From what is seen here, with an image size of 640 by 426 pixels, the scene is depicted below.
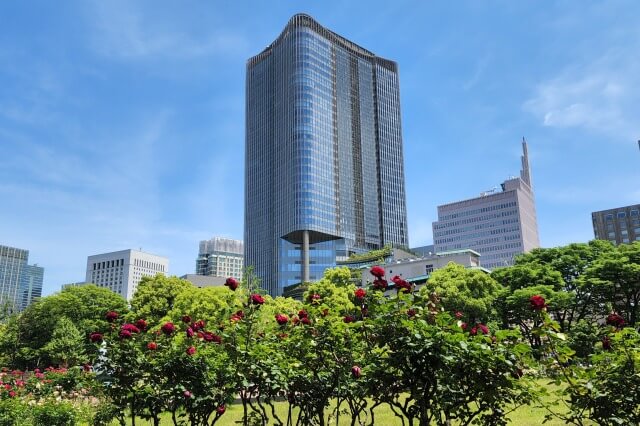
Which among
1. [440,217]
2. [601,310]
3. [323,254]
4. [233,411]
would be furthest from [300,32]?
[233,411]

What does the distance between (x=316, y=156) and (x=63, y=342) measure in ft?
284

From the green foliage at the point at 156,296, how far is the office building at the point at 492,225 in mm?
133294

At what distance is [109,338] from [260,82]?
5586 inches

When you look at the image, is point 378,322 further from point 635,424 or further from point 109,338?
point 109,338

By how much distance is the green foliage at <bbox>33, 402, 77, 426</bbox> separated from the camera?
1152 centimetres

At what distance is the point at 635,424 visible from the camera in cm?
541

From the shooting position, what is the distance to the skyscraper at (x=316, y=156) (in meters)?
122

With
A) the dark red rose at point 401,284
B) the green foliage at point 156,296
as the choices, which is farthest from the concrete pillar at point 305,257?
the dark red rose at point 401,284

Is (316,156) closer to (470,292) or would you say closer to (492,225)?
(492,225)

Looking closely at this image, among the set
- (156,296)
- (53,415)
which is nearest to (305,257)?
(156,296)

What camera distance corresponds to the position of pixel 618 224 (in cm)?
14462

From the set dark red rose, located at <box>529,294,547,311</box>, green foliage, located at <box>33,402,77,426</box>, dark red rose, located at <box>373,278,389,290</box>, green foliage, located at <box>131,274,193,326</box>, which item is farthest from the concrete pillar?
dark red rose, located at <box>529,294,547,311</box>

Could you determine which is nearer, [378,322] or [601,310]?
[378,322]

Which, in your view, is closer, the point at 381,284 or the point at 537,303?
the point at 537,303
